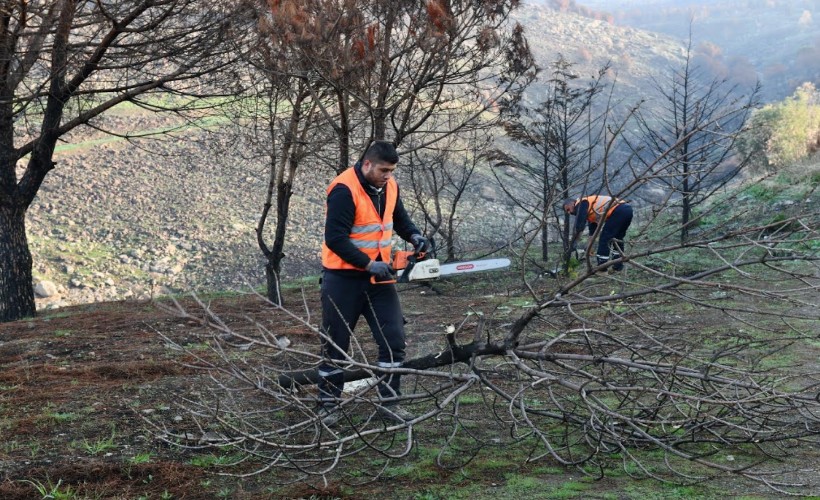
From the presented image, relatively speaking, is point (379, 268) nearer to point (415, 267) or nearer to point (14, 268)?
point (415, 267)

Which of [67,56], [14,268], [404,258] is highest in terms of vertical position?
[67,56]

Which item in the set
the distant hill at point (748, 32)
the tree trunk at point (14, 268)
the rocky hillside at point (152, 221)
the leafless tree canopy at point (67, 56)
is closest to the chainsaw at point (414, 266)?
the leafless tree canopy at point (67, 56)

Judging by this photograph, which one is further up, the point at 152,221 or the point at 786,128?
the point at 786,128

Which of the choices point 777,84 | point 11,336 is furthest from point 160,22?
point 777,84

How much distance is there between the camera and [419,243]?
218 inches

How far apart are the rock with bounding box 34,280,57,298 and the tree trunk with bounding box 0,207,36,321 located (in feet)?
48.3

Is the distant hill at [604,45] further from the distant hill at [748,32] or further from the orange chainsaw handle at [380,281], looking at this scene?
the orange chainsaw handle at [380,281]

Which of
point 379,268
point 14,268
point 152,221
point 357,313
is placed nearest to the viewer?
point 379,268

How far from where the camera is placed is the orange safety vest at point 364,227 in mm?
5199

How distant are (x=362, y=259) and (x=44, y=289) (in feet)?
75.1

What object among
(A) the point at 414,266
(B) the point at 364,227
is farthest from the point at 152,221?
(B) the point at 364,227

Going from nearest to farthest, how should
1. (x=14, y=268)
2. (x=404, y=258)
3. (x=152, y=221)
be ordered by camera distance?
(x=404, y=258) < (x=14, y=268) < (x=152, y=221)

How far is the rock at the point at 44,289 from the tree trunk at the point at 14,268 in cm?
1472

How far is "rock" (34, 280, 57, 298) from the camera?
25406mm
